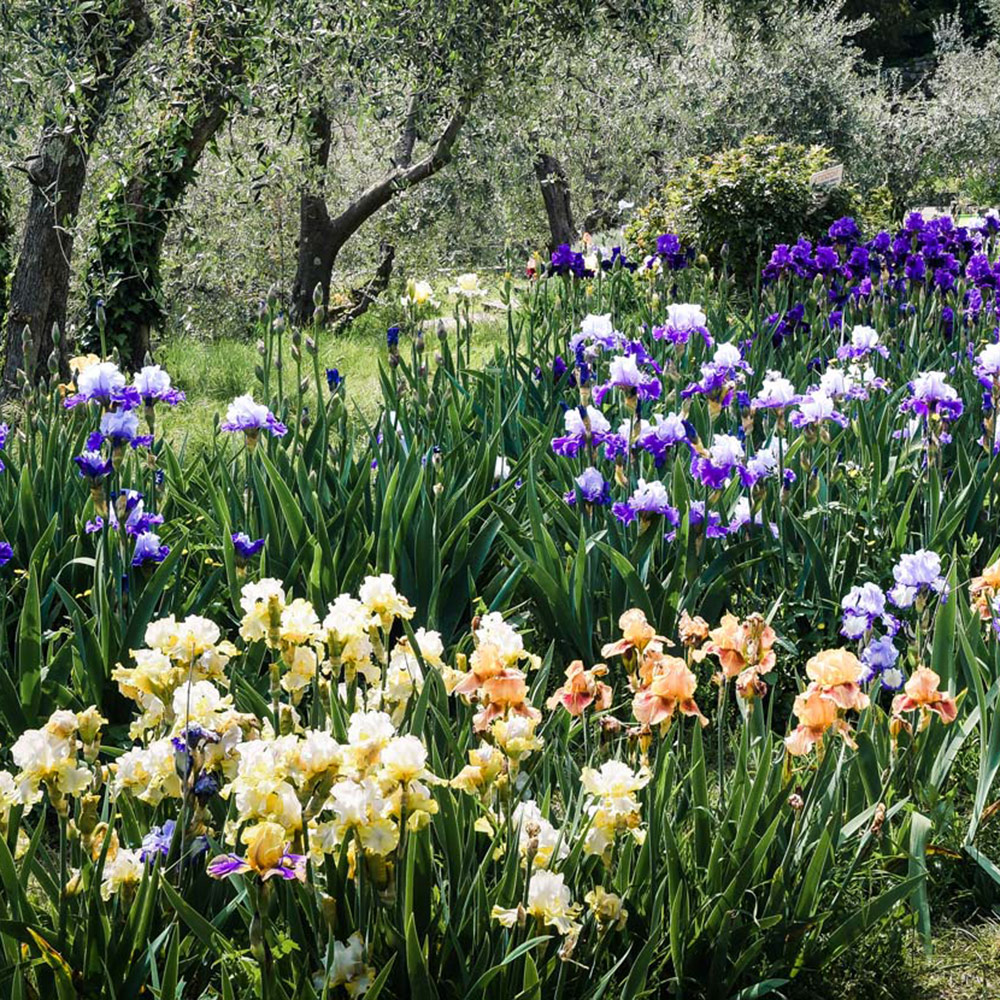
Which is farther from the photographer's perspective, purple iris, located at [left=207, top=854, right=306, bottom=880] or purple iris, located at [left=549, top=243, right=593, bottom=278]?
purple iris, located at [left=549, top=243, right=593, bottom=278]

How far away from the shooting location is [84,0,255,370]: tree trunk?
6.33m

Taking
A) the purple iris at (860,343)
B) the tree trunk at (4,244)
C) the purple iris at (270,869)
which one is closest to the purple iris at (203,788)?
the purple iris at (270,869)

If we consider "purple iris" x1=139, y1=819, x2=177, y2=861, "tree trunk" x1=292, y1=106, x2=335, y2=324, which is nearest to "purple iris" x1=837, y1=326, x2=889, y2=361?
"purple iris" x1=139, y1=819, x2=177, y2=861

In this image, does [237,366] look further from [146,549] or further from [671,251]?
[146,549]

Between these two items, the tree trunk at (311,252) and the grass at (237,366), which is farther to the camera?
the tree trunk at (311,252)

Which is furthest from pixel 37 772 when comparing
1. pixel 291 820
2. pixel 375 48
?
pixel 375 48

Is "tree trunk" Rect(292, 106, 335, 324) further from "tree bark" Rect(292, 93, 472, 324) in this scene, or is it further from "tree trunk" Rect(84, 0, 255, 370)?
"tree trunk" Rect(84, 0, 255, 370)

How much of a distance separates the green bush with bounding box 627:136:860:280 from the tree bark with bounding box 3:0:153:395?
440 centimetres

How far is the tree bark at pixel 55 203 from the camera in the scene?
6.31 m

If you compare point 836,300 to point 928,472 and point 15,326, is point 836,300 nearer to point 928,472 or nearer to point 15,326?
point 928,472

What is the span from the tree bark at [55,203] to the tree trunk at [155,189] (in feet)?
0.87

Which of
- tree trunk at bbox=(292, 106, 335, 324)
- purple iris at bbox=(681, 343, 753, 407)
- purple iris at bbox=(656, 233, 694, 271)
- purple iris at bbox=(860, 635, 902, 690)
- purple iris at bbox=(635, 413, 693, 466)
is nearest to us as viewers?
purple iris at bbox=(860, 635, 902, 690)

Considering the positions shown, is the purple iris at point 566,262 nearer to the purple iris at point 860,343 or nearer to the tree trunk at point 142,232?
the purple iris at point 860,343

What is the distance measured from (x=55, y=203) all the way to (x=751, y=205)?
5.19m
